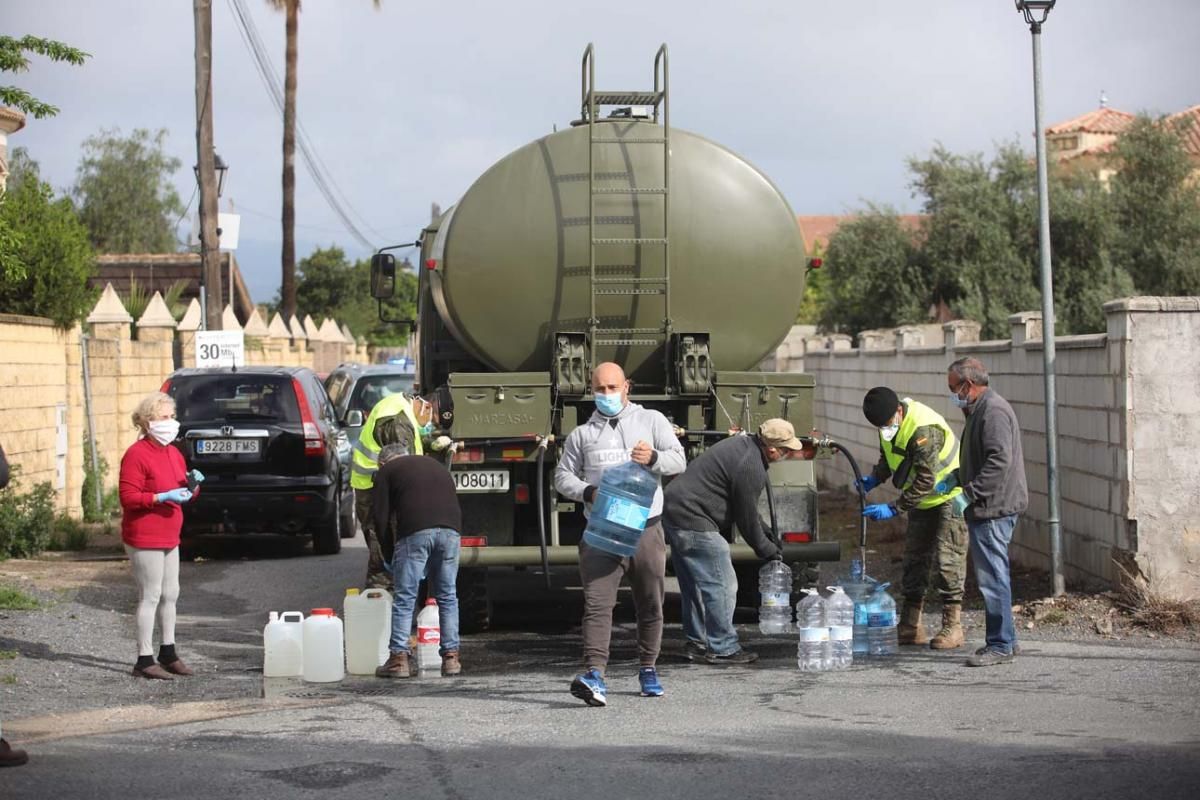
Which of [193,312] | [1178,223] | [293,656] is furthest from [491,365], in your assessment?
[1178,223]

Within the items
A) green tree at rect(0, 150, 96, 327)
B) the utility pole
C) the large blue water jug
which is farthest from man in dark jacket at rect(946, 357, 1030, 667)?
the utility pole

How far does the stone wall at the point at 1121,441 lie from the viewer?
421 inches

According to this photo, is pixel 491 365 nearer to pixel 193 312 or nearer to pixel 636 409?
pixel 636 409

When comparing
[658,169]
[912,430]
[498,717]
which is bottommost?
[498,717]

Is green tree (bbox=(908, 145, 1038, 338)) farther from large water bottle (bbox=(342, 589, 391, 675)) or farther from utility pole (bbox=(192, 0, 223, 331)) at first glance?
large water bottle (bbox=(342, 589, 391, 675))

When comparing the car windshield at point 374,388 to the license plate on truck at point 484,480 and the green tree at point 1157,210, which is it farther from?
the green tree at point 1157,210

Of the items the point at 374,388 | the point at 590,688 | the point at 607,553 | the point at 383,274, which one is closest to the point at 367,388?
the point at 374,388

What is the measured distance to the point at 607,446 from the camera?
8.66m

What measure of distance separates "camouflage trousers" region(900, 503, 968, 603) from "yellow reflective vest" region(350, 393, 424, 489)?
317cm

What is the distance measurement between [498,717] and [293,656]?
2012 mm

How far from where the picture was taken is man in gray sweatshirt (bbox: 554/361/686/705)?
834 cm

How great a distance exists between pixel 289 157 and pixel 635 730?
33996 mm

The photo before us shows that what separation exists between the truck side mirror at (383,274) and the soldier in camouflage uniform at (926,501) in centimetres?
448

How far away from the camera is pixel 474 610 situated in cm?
1098
